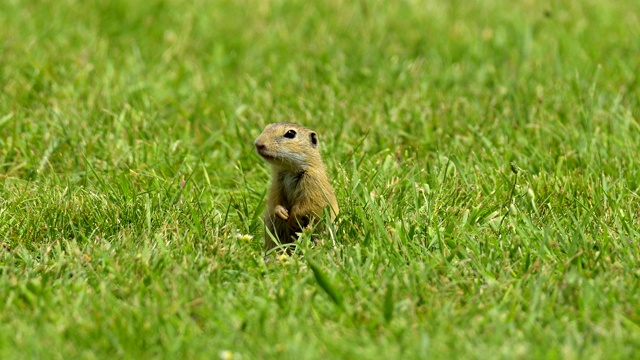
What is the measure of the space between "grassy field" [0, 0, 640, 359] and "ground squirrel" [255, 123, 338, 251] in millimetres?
133

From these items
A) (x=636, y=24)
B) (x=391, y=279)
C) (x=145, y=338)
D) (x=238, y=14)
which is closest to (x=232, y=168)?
(x=391, y=279)

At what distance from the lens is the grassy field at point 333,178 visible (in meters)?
3.70

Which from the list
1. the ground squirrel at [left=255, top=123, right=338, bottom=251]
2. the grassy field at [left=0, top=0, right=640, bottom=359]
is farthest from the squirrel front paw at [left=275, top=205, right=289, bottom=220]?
the grassy field at [left=0, top=0, right=640, bottom=359]

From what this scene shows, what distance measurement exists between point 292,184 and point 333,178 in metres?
0.56

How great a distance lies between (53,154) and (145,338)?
2.57 meters

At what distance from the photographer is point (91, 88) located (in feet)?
22.0

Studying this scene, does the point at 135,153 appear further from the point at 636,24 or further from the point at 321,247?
the point at 636,24

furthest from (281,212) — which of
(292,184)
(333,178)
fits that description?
(333,178)

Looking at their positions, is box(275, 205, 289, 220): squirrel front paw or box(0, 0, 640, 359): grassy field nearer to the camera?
box(0, 0, 640, 359): grassy field

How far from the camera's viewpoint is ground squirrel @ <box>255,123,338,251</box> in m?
→ 4.84

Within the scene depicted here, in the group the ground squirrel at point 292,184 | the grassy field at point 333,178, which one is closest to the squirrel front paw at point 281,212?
the ground squirrel at point 292,184

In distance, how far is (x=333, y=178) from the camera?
18.1 feet

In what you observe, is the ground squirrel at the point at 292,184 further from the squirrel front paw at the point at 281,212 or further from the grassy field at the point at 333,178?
the grassy field at the point at 333,178

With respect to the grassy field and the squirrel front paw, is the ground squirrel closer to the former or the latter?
the squirrel front paw
